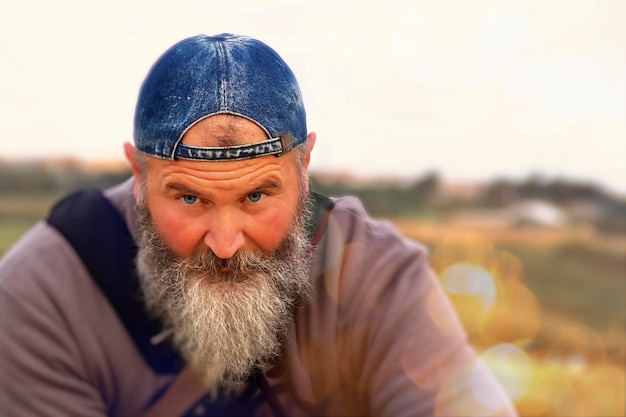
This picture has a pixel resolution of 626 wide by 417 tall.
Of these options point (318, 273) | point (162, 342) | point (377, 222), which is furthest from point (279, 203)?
point (162, 342)

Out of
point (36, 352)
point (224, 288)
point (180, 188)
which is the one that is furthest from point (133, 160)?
point (36, 352)

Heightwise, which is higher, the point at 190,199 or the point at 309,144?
the point at 309,144

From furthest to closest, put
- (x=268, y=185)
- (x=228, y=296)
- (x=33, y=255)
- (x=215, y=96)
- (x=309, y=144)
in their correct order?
(x=33, y=255)
(x=309, y=144)
(x=228, y=296)
(x=268, y=185)
(x=215, y=96)

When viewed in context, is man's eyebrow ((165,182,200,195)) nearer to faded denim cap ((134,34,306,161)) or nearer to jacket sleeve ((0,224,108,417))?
faded denim cap ((134,34,306,161))

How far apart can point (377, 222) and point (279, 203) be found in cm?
65

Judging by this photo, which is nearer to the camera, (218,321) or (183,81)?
(183,81)

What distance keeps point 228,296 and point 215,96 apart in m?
0.76

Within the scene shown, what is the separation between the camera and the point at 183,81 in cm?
228

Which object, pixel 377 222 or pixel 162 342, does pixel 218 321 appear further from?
pixel 377 222

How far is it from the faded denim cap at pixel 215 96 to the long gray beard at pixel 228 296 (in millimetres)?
357

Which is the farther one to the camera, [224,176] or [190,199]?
[190,199]

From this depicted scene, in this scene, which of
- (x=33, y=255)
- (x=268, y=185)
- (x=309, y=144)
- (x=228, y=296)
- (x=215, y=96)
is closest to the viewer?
(x=215, y=96)

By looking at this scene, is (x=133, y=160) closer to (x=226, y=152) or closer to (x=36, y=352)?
(x=226, y=152)

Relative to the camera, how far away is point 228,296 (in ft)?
8.07
